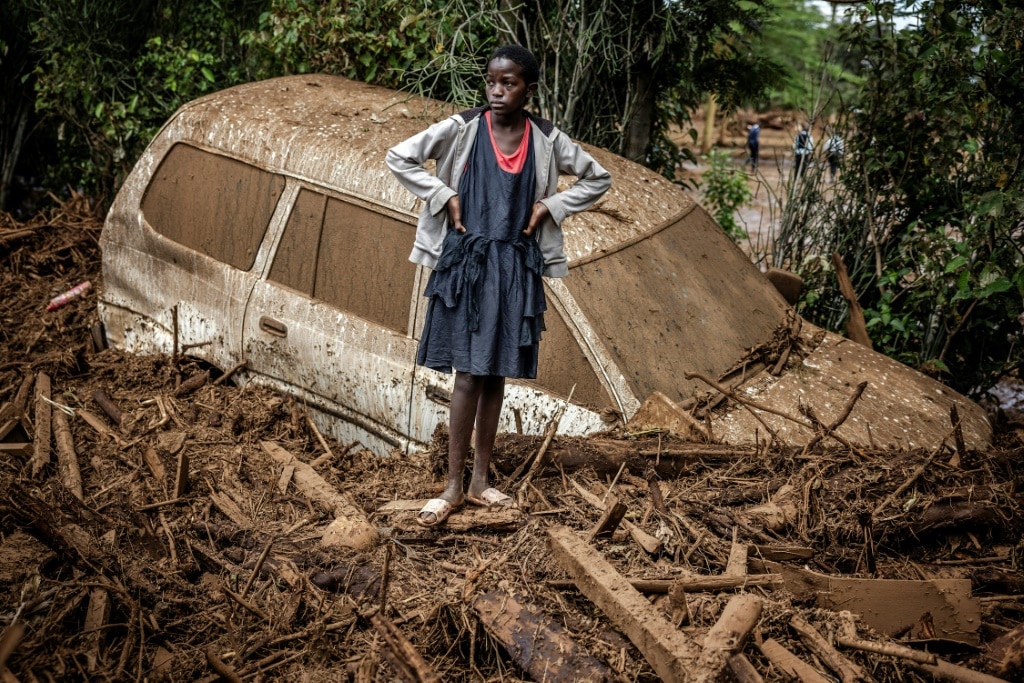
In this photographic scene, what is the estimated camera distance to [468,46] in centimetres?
673

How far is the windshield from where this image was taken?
4430mm

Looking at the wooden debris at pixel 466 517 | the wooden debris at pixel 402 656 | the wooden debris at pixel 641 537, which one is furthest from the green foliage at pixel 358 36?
the wooden debris at pixel 402 656

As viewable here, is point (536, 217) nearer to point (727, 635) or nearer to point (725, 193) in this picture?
point (727, 635)

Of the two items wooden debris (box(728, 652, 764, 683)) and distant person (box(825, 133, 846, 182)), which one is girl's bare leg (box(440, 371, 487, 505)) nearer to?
wooden debris (box(728, 652, 764, 683))

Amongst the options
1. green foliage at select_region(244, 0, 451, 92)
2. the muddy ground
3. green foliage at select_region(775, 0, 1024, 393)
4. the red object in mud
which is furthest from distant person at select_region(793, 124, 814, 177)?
the red object in mud

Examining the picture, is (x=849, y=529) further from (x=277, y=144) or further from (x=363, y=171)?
(x=277, y=144)

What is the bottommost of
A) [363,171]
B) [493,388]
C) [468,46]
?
[493,388]

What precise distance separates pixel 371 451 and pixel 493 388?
1.29 metres

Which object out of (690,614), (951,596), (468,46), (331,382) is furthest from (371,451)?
(468,46)

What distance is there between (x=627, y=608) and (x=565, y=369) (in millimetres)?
1530

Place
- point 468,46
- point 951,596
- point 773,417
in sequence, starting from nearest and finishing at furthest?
point 951,596, point 773,417, point 468,46

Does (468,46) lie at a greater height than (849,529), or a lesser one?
greater

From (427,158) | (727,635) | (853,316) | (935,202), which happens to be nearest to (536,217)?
(427,158)

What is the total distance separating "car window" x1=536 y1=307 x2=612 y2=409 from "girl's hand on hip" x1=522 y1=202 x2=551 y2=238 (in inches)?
30.7
